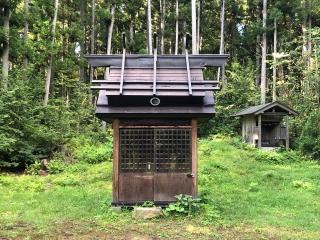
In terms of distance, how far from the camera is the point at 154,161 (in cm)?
1045

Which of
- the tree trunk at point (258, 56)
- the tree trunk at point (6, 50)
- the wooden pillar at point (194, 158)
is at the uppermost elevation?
the tree trunk at point (258, 56)

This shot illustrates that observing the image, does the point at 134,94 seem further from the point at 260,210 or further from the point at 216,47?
the point at 216,47

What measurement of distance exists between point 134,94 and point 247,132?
17.6 m

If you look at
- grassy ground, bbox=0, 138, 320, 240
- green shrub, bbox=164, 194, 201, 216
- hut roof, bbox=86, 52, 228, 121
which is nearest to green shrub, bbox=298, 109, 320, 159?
grassy ground, bbox=0, 138, 320, 240

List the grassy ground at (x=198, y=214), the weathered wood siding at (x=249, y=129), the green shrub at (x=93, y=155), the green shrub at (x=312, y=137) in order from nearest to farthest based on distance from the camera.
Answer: the grassy ground at (x=198, y=214), the green shrub at (x=93, y=155), the green shrub at (x=312, y=137), the weathered wood siding at (x=249, y=129)

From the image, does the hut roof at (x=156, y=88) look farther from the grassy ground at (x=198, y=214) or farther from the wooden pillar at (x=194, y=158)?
the grassy ground at (x=198, y=214)

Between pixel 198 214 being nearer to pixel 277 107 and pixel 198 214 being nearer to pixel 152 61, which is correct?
pixel 152 61

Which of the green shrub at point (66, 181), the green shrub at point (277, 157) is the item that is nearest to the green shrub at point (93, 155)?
the green shrub at point (66, 181)

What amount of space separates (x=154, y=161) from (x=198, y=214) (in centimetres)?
167

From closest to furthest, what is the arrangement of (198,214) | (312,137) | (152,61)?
1. (198,214)
2. (152,61)
3. (312,137)

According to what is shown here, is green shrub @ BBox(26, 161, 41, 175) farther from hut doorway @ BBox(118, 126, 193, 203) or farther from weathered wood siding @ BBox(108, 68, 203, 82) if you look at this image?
weathered wood siding @ BBox(108, 68, 203, 82)

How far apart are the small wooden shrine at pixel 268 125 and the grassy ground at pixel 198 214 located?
553 centimetres

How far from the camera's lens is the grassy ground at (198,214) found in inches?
331

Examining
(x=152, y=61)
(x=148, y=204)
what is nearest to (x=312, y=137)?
(x=152, y=61)
